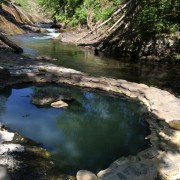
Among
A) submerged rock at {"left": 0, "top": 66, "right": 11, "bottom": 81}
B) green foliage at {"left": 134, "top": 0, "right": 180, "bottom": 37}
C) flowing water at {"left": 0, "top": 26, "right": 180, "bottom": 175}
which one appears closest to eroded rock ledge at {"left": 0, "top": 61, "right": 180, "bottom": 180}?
submerged rock at {"left": 0, "top": 66, "right": 11, "bottom": 81}

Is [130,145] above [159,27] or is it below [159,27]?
below

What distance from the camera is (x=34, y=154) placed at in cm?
722

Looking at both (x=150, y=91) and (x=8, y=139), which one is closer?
(x=8, y=139)

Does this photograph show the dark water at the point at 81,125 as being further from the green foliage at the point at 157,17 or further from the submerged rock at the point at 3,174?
the green foliage at the point at 157,17

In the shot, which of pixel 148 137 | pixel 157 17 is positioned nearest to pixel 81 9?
pixel 157 17

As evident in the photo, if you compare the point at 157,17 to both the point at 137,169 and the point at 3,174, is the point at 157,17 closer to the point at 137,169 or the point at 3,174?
the point at 137,169

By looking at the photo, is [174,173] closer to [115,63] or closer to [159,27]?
[115,63]

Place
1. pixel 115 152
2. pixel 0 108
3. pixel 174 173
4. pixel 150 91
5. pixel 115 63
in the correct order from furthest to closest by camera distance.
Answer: pixel 115 63, pixel 150 91, pixel 0 108, pixel 115 152, pixel 174 173

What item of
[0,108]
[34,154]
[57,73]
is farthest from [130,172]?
[57,73]

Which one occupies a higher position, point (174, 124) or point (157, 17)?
point (157, 17)

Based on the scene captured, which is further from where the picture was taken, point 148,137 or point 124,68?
point 124,68

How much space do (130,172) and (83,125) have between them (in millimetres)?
3708

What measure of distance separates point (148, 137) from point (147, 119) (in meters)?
1.46

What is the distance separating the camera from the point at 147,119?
10.3 meters
